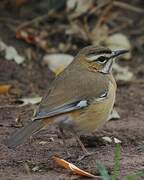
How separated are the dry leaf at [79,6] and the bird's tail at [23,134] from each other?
444 centimetres

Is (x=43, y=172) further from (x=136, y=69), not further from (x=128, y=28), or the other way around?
(x=128, y=28)

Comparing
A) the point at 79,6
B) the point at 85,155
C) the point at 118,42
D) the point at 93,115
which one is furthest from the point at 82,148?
the point at 79,6

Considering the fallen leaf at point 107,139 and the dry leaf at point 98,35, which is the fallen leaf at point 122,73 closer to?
the dry leaf at point 98,35

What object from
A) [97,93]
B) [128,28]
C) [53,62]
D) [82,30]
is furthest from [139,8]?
[97,93]

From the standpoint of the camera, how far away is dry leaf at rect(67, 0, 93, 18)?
10.7 m

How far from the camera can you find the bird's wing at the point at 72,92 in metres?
6.63

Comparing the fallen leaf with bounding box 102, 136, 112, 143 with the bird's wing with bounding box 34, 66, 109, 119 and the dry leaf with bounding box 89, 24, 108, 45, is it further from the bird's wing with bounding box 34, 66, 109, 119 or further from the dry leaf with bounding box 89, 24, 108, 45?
the dry leaf with bounding box 89, 24, 108, 45

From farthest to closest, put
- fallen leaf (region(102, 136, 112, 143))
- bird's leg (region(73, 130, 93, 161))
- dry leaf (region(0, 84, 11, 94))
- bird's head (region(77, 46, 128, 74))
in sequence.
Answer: dry leaf (region(0, 84, 11, 94)) < bird's head (region(77, 46, 128, 74)) < fallen leaf (region(102, 136, 112, 143)) < bird's leg (region(73, 130, 93, 161))

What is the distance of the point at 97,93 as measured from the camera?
701 cm

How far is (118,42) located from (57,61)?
1.26 metres

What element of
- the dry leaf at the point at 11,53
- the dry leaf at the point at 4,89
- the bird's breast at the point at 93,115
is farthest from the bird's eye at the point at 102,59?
the dry leaf at the point at 11,53

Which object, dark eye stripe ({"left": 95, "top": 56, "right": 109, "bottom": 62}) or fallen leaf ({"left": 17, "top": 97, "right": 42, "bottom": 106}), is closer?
dark eye stripe ({"left": 95, "top": 56, "right": 109, "bottom": 62})

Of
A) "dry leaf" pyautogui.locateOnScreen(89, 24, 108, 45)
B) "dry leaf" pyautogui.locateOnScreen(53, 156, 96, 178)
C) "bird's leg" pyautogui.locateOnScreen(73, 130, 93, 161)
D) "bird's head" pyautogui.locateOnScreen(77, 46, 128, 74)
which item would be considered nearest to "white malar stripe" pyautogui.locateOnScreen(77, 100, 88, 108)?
"bird's leg" pyautogui.locateOnScreen(73, 130, 93, 161)

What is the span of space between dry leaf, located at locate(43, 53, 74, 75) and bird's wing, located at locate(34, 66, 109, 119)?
7.43 feet
